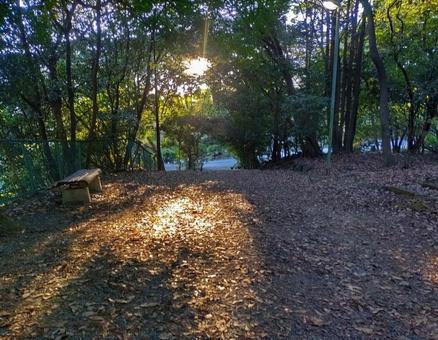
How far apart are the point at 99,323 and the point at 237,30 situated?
239 inches

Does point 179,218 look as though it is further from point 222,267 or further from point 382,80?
point 382,80

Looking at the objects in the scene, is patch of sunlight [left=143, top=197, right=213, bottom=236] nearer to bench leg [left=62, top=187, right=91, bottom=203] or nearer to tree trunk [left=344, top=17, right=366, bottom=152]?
bench leg [left=62, top=187, right=91, bottom=203]

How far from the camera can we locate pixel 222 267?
3.40 meters

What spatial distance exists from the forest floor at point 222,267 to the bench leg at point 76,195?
148mm

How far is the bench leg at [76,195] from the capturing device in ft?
19.4

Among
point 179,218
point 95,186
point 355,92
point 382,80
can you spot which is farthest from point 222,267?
point 355,92

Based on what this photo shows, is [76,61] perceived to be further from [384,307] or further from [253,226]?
[384,307]

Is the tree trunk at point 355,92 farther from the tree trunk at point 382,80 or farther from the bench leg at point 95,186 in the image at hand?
the bench leg at point 95,186

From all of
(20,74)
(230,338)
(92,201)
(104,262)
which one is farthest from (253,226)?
(20,74)

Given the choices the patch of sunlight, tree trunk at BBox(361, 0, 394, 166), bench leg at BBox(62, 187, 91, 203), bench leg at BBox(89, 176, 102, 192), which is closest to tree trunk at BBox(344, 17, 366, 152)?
tree trunk at BBox(361, 0, 394, 166)

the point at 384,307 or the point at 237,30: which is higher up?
the point at 237,30

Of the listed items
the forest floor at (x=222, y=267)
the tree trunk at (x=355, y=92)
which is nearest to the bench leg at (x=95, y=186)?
the forest floor at (x=222, y=267)

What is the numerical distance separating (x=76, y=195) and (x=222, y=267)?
139 inches

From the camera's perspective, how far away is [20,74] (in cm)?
775
